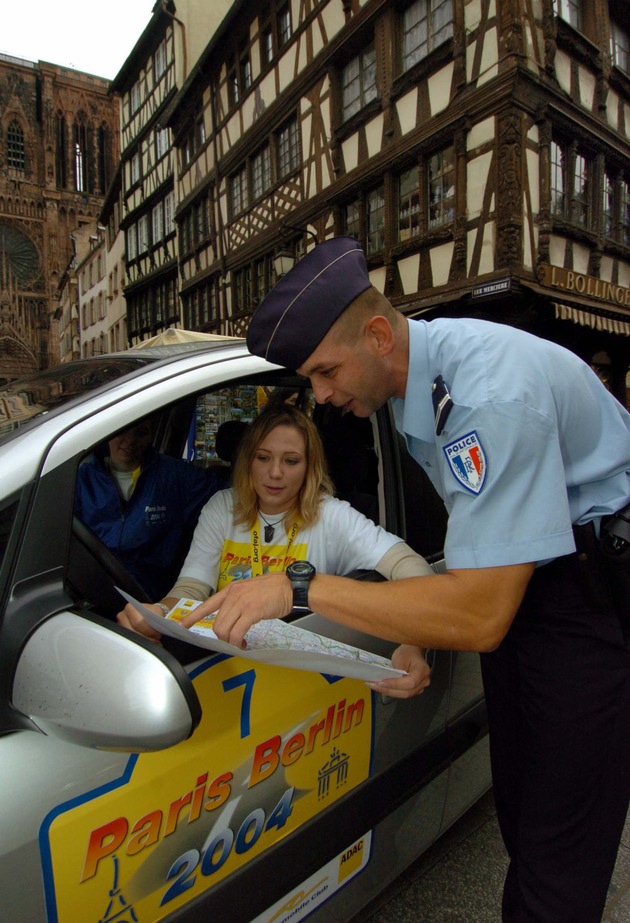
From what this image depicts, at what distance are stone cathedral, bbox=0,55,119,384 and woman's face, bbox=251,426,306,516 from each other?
59218 mm

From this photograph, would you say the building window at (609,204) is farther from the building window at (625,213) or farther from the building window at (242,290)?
the building window at (242,290)

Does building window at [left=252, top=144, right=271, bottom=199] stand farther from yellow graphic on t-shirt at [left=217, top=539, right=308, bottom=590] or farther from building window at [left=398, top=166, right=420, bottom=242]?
yellow graphic on t-shirt at [left=217, top=539, right=308, bottom=590]

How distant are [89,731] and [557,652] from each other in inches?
37.8

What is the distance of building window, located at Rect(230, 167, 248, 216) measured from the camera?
14508 millimetres

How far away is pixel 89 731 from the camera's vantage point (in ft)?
2.93

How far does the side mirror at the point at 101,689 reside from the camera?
857 millimetres

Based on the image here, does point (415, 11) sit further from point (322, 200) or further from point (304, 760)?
point (304, 760)

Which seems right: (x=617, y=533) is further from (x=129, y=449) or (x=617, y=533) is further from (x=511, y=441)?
(x=129, y=449)

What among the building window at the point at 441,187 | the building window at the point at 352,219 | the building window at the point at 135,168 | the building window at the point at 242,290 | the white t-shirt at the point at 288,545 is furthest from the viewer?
the building window at the point at 135,168

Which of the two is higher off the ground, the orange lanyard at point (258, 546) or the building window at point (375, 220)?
the building window at point (375, 220)

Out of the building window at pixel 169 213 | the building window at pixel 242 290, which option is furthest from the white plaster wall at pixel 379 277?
the building window at pixel 169 213

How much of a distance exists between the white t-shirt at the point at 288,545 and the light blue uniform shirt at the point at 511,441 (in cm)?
49

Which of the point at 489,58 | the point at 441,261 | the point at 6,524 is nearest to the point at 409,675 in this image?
the point at 6,524

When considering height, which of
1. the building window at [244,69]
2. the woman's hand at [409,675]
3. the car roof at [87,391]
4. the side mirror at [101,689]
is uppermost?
the building window at [244,69]
